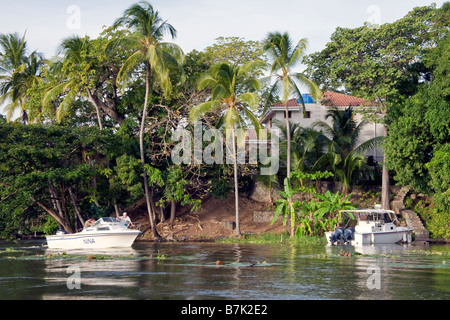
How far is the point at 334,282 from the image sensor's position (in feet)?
55.1

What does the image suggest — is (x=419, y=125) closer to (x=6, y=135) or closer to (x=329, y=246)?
(x=329, y=246)

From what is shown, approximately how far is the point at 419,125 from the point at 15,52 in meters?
32.0

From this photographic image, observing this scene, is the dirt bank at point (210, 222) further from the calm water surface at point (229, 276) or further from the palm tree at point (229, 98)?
the calm water surface at point (229, 276)

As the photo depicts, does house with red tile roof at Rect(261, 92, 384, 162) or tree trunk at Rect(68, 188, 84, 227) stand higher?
house with red tile roof at Rect(261, 92, 384, 162)

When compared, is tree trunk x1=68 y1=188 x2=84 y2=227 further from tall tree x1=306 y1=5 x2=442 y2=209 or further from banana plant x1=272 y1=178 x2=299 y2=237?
tall tree x1=306 y1=5 x2=442 y2=209

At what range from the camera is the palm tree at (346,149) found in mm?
39438

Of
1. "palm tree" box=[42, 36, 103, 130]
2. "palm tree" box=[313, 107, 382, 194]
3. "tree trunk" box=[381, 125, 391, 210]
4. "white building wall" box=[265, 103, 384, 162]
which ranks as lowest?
"tree trunk" box=[381, 125, 391, 210]

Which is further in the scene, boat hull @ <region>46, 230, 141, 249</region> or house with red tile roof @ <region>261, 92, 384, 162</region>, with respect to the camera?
house with red tile roof @ <region>261, 92, 384, 162</region>

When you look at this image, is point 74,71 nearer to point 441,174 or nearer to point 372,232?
point 372,232

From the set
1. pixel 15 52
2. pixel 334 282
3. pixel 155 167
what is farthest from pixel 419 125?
pixel 15 52

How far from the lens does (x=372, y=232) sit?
32031 millimetres

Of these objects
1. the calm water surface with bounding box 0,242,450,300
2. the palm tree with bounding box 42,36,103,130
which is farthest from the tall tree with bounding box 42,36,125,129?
the calm water surface with bounding box 0,242,450,300

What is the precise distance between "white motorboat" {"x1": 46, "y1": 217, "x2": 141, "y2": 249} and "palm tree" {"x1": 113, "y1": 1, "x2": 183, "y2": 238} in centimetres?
765

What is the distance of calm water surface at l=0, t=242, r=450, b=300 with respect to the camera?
583 inches
